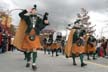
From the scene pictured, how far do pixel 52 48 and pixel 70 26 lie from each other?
11579 millimetres

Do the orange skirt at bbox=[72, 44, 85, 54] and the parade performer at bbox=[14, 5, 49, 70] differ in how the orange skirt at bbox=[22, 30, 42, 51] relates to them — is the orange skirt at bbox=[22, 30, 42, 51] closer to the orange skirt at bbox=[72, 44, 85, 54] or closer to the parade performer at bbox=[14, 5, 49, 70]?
the parade performer at bbox=[14, 5, 49, 70]

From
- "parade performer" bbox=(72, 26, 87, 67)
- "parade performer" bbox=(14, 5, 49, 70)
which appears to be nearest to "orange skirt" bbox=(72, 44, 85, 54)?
"parade performer" bbox=(72, 26, 87, 67)

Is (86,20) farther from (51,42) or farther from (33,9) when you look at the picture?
(33,9)

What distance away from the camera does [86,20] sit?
123 m

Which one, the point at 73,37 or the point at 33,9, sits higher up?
the point at 33,9

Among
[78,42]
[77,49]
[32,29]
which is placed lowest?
[77,49]

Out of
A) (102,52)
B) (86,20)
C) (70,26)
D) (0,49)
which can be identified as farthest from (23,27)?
(86,20)

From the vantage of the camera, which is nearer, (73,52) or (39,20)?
(39,20)

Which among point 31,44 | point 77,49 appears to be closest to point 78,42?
point 77,49

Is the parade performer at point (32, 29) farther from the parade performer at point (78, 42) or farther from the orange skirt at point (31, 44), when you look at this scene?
the parade performer at point (78, 42)

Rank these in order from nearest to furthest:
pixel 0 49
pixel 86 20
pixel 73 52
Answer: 1. pixel 73 52
2. pixel 0 49
3. pixel 86 20

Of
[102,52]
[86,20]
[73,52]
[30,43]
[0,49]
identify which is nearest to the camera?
[30,43]

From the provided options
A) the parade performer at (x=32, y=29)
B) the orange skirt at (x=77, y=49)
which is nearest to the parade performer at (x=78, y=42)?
the orange skirt at (x=77, y=49)

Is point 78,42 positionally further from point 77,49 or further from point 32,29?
point 32,29
